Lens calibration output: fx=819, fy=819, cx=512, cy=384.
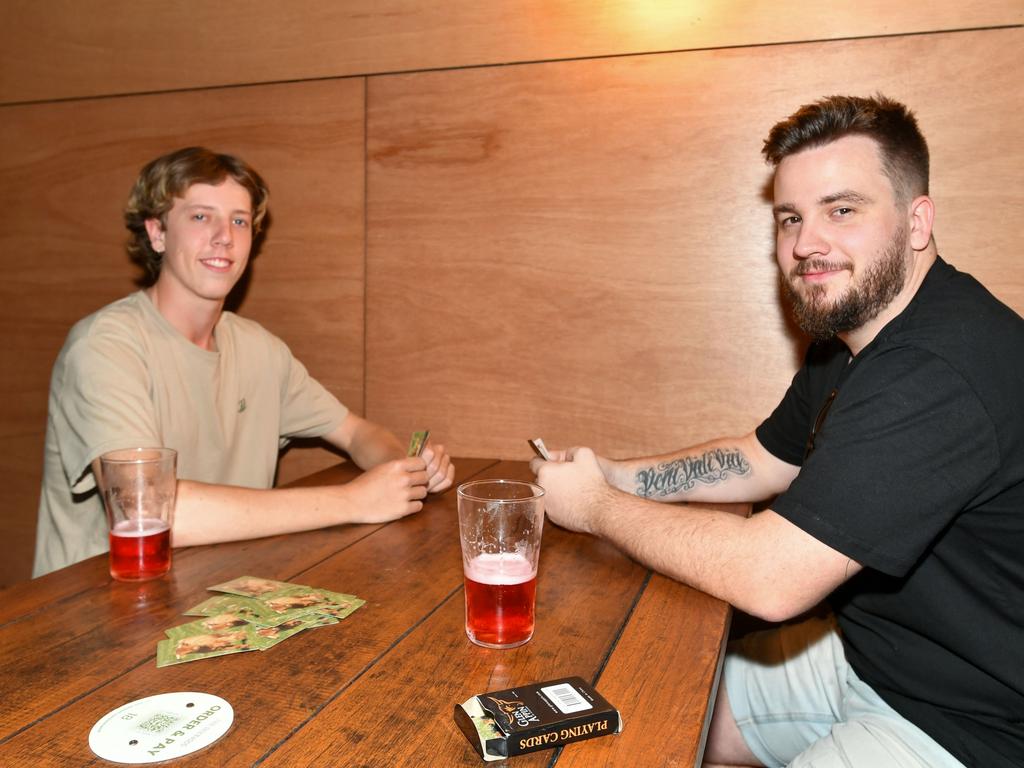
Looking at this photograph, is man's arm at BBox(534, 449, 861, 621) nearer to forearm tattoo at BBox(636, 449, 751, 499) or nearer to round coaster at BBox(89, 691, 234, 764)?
forearm tattoo at BBox(636, 449, 751, 499)

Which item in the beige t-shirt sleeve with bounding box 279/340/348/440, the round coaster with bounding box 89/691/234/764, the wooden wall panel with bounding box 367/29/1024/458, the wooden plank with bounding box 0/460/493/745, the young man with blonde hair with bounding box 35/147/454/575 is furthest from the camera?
the beige t-shirt sleeve with bounding box 279/340/348/440

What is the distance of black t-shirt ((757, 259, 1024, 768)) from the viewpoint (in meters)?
1.11

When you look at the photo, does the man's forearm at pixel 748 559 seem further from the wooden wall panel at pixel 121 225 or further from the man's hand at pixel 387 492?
the wooden wall panel at pixel 121 225

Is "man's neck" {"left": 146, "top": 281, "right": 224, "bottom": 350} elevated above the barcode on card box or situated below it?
above

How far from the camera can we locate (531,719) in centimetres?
79

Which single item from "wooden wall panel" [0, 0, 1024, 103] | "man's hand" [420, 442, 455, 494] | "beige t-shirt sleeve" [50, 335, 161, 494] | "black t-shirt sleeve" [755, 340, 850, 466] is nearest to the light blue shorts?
"black t-shirt sleeve" [755, 340, 850, 466]

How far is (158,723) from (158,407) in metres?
1.15

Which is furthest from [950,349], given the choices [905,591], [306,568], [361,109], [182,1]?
[182,1]

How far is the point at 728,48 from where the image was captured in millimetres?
2039

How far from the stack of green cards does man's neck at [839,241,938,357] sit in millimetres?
966

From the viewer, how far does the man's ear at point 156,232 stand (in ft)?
6.56

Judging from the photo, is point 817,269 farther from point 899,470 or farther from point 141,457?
point 141,457

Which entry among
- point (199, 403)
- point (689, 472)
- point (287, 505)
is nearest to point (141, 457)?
point (287, 505)

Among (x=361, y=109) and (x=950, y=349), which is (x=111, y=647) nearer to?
(x=950, y=349)
